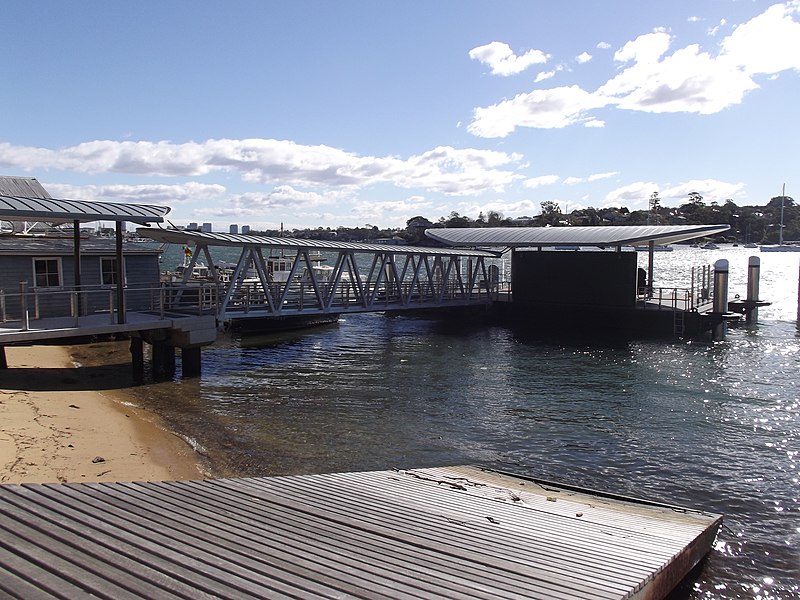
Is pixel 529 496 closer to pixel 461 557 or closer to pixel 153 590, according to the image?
pixel 461 557

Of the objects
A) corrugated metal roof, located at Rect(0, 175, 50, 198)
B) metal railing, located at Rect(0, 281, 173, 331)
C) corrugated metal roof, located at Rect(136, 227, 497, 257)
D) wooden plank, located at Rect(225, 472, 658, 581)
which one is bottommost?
wooden plank, located at Rect(225, 472, 658, 581)

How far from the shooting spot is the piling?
3648cm

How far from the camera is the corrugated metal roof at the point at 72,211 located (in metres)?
16.4

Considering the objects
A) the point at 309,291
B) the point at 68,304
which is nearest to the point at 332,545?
the point at 68,304

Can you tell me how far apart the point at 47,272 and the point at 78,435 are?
419 inches

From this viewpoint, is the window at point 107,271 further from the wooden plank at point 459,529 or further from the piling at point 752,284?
the piling at point 752,284

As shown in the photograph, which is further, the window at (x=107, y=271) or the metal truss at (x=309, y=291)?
the metal truss at (x=309, y=291)

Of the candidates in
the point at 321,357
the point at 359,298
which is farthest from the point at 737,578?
the point at 359,298

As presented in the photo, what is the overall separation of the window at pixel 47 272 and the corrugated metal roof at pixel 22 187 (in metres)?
13.1

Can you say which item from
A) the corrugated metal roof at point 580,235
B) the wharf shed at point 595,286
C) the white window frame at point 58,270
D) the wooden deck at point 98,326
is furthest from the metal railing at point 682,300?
the white window frame at point 58,270

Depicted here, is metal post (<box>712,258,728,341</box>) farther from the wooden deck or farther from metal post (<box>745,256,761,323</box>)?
the wooden deck

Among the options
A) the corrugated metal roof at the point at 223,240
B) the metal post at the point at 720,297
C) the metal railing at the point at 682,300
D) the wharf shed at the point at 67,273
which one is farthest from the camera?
the metal railing at the point at 682,300

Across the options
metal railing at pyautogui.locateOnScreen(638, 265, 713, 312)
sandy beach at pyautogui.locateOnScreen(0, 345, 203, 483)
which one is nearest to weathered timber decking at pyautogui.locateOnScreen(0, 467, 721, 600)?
sandy beach at pyautogui.locateOnScreen(0, 345, 203, 483)

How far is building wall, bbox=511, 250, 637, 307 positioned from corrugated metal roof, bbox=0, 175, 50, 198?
27206 mm
